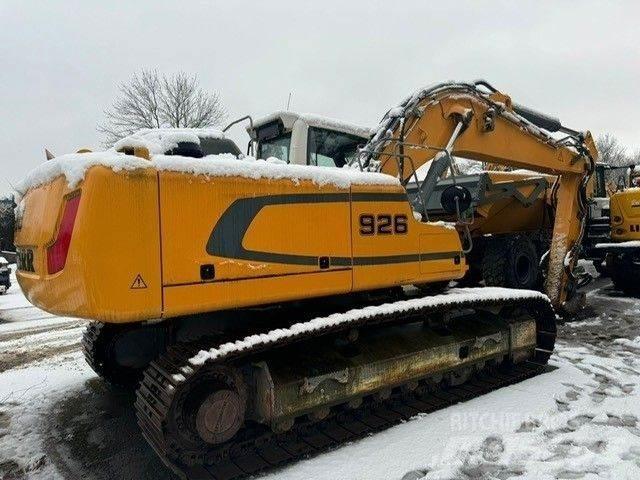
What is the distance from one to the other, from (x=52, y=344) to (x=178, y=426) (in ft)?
16.1

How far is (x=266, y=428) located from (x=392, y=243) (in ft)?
5.02

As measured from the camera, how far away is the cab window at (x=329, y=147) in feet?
15.5

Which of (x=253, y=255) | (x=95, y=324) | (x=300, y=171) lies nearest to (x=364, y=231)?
(x=300, y=171)

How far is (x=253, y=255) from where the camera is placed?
305 cm

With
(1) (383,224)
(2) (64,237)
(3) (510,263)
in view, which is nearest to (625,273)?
(3) (510,263)

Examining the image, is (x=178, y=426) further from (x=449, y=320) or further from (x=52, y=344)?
(x=52, y=344)

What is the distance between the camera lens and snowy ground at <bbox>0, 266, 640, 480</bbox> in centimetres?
311

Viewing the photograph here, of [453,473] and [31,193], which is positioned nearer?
[453,473]

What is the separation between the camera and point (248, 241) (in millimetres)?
3037

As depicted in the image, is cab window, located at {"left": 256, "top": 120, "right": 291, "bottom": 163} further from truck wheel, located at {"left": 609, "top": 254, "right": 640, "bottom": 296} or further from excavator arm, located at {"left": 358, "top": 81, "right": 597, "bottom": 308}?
truck wheel, located at {"left": 609, "top": 254, "right": 640, "bottom": 296}

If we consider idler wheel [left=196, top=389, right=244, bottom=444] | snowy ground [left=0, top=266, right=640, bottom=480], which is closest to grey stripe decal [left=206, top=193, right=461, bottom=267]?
idler wheel [left=196, top=389, right=244, bottom=444]

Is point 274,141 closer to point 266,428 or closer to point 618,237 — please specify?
point 266,428

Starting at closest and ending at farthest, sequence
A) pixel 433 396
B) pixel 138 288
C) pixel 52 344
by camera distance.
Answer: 1. pixel 138 288
2. pixel 433 396
3. pixel 52 344

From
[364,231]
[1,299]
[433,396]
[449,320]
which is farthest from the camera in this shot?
[1,299]
